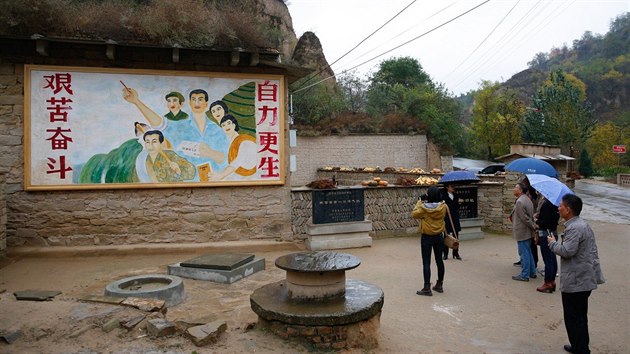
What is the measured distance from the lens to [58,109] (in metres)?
8.41

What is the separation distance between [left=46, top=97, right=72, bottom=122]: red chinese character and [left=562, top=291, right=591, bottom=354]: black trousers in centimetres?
878

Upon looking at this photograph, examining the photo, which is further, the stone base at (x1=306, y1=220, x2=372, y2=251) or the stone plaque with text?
the stone plaque with text

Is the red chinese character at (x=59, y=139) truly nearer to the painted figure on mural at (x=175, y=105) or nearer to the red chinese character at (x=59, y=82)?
the red chinese character at (x=59, y=82)

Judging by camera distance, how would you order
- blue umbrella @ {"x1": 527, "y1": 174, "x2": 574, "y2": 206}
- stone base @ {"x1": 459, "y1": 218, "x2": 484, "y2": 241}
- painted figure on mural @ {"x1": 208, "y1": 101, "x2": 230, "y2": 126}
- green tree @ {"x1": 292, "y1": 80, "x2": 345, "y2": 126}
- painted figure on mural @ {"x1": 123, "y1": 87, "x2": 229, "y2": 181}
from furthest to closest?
green tree @ {"x1": 292, "y1": 80, "x2": 345, "y2": 126} < stone base @ {"x1": 459, "y1": 218, "x2": 484, "y2": 241} < painted figure on mural @ {"x1": 208, "y1": 101, "x2": 230, "y2": 126} < painted figure on mural @ {"x1": 123, "y1": 87, "x2": 229, "y2": 181} < blue umbrella @ {"x1": 527, "y1": 174, "x2": 574, "y2": 206}

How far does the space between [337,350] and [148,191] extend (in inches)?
234

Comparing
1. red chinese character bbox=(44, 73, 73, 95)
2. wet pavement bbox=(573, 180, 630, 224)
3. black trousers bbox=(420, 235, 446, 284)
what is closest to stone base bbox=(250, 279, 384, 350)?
black trousers bbox=(420, 235, 446, 284)

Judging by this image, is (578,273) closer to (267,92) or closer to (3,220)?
(267,92)

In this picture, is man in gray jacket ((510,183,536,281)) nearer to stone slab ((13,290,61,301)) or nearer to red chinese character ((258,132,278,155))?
red chinese character ((258,132,278,155))

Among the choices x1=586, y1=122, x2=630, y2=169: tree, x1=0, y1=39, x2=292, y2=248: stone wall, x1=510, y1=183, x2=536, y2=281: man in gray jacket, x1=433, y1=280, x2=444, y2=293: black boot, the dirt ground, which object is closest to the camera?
the dirt ground

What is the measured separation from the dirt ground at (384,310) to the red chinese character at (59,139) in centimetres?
214

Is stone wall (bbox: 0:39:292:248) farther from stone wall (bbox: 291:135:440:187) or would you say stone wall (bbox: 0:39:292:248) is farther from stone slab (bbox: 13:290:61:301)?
stone wall (bbox: 291:135:440:187)

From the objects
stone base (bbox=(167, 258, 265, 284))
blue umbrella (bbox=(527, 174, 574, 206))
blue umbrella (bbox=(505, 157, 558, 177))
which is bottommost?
stone base (bbox=(167, 258, 265, 284))

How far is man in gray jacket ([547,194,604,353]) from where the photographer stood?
438 cm

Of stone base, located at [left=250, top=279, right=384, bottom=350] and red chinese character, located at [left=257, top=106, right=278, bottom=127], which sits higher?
red chinese character, located at [left=257, top=106, right=278, bottom=127]
